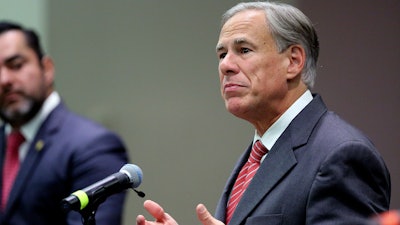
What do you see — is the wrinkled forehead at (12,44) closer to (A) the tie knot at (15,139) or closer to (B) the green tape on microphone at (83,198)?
(A) the tie knot at (15,139)

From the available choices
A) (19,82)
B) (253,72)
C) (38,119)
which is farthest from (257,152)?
(19,82)

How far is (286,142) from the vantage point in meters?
2.13

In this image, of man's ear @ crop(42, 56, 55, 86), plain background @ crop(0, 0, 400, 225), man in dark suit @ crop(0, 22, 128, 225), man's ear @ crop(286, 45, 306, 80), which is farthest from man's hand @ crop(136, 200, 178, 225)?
plain background @ crop(0, 0, 400, 225)

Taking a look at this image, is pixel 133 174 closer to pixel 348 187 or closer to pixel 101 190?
pixel 101 190

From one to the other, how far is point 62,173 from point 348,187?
5.00ft

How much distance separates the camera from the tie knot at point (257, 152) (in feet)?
7.33

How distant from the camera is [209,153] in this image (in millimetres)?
4207

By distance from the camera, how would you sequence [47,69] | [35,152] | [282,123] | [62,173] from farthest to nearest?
[47,69], [35,152], [62,173], [282,123]

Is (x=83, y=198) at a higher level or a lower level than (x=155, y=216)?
higher

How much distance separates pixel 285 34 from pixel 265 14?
0.09 meters

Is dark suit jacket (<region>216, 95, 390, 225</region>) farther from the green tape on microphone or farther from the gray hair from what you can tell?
A: the green tape on microphone

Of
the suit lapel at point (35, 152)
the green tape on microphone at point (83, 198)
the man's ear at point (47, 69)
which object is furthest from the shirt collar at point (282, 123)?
the man's ear at point (47, 69)

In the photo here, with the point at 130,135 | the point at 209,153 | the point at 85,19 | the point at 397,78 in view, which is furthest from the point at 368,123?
the point at 85,19

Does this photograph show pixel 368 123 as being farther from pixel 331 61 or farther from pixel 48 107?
pixel 48 107
